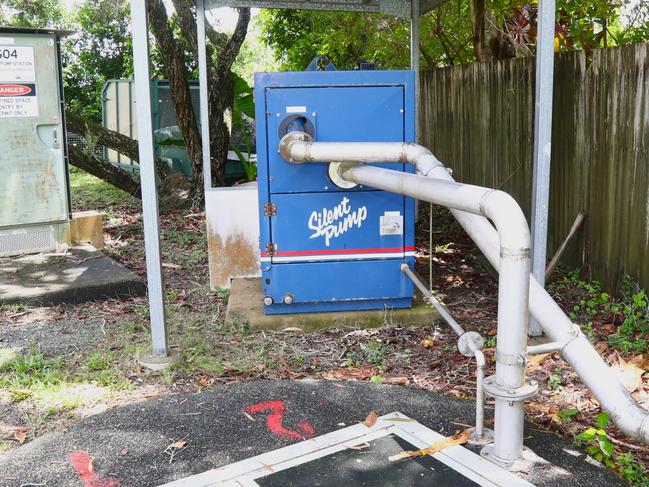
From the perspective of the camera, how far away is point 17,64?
6.24 metres

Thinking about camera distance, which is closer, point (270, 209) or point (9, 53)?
point (270, 209)

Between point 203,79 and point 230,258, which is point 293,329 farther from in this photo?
point 203,79

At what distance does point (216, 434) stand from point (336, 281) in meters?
1.77

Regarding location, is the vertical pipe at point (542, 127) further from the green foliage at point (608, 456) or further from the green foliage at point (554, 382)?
the green foliage at point (608, 456)

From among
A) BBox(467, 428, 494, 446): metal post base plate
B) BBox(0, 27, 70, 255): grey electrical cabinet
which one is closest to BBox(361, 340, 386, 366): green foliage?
BBox(467, 428, 494, 446): metal post base plate

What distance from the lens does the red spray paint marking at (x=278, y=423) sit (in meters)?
3.35

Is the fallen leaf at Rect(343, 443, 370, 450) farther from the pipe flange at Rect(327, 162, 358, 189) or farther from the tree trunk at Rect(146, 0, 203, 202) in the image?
the tree trunk at Rect(146, 0, 203, 202)

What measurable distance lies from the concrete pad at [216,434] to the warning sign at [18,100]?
3.65 m

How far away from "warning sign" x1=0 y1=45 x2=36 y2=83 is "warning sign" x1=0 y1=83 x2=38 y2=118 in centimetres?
6

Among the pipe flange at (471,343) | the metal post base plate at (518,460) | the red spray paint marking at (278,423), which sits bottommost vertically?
the red spray paint marking at (278,423)

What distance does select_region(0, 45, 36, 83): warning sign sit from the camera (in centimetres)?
617

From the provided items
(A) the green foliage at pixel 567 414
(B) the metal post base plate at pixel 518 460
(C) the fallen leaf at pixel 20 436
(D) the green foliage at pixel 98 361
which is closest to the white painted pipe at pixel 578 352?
(B) the metal post base plate at pixel 518 460

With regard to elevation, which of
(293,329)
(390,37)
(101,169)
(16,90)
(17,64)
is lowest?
(293,329)

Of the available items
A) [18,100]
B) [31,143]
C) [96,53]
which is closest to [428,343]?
[31,143]
